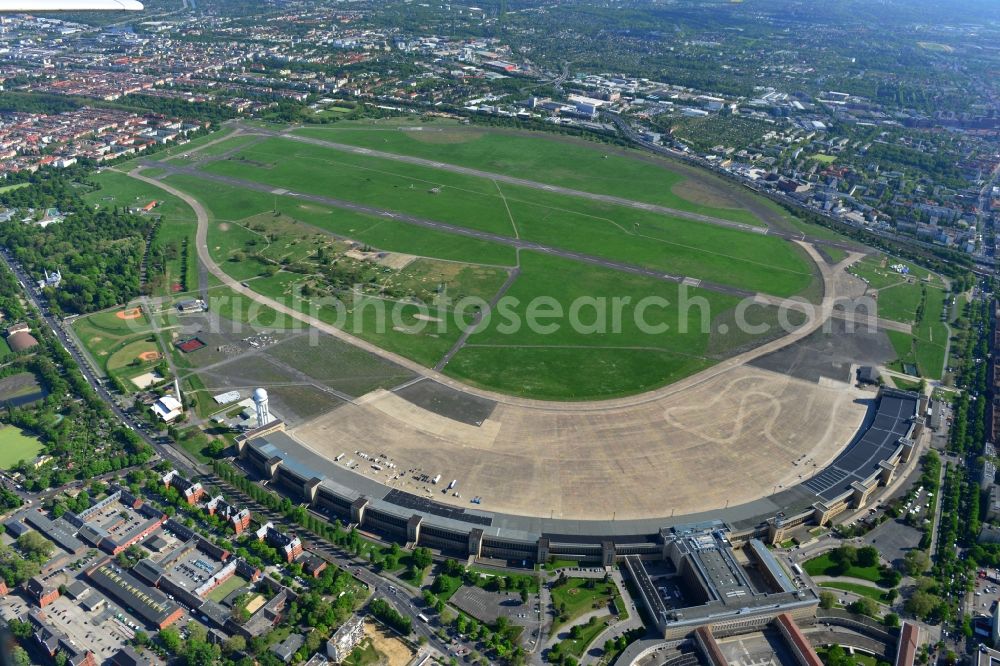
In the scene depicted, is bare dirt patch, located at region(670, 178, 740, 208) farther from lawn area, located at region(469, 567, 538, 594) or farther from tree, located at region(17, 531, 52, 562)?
tree, located at region(17, 531, 52, 562)

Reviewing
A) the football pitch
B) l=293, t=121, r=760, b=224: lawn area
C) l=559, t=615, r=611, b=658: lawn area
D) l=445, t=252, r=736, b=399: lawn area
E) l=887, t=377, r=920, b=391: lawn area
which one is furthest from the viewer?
l=293, t=121, r=760, b=224: lawn area

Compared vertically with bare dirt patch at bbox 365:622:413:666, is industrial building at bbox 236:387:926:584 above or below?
above

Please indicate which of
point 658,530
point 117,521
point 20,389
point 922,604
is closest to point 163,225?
point 20,389

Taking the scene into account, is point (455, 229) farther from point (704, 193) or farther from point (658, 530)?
point (658, 530)

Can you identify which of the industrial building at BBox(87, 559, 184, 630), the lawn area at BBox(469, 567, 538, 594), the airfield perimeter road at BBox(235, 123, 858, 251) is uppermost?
the airfield perimeter road at BBox(235, 123, 858, 251)

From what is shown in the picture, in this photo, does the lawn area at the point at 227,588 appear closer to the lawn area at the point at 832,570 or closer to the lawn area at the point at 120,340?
the lawn area at the point at 120,340

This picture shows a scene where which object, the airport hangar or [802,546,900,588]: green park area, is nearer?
the airport hangar

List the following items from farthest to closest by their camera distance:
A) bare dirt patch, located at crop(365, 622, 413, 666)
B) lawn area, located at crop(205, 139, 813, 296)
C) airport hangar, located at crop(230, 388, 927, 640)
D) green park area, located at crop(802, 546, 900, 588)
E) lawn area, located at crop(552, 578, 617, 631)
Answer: lawn area, located at crop(205, 139, 813, 296), green park area, located at crop(802, 546, 900, 588), lawn area, located at crop(552, 578, 617, 631), airport hangar, located at crop(230, 388, 927, 640), bare dirt patch, located at crop(365, 622, 413, 666)

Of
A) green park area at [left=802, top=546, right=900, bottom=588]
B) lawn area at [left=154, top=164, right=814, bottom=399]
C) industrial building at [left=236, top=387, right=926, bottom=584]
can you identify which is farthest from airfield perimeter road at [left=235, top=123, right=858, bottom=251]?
green park area at [left=802, top=546, right=900, bottom=588]
